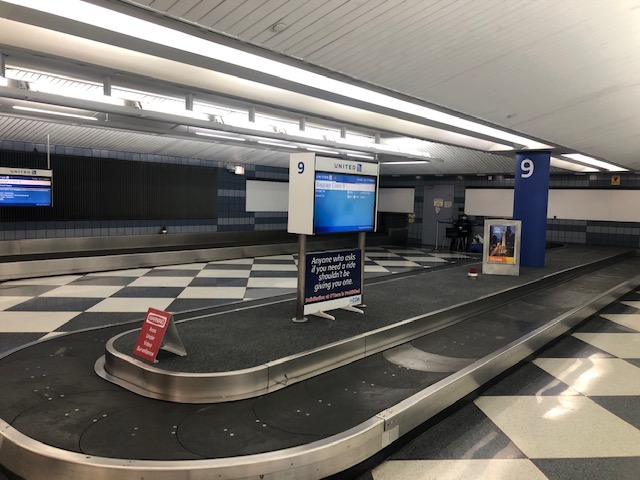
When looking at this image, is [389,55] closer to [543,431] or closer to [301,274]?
[301,274]

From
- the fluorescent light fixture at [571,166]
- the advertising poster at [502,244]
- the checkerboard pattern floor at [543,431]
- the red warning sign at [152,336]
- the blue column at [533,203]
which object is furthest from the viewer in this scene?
the fluorescent light fixture at [571,166]

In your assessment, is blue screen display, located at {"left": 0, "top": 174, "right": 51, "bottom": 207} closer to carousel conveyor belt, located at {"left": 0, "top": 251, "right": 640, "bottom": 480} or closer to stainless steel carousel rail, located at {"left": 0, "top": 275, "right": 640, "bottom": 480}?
carousel conveyor belt, located at {"left": 0, "top": 251, "right": 640, "bottom": 480}

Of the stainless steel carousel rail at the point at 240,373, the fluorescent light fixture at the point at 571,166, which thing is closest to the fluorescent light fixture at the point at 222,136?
the stainless steel carousel rail at the point at 240,373

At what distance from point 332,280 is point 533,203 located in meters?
7.42

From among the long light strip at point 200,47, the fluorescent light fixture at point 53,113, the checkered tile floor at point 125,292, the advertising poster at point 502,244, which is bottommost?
the checkered tile floor at point 125,292

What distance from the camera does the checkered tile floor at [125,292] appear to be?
20.9 feet

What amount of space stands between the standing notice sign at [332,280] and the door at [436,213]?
1529 centimetres

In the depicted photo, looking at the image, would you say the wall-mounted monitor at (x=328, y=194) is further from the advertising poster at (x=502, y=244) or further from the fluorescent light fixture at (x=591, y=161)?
the fluorescent light fixture at (x=591, y=161)

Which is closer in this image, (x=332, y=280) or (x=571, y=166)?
(x=332, y=280)

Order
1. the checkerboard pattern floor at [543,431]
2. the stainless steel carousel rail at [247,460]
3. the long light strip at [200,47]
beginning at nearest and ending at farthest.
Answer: the stainless steel carousel rail at [247,460], the checkerboard pattern floor at [543,431], the long light strip at [200,47]

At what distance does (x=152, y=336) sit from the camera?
13.4 feet

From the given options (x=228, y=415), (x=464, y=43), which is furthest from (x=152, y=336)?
(x=464, y=43)

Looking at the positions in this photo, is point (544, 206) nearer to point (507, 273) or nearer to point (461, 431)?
point (507, 273)

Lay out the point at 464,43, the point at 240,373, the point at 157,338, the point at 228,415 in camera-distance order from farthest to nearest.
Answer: the point at 464,43 < the point at 157,338 < the point at 240,373 < the point at 228,415
